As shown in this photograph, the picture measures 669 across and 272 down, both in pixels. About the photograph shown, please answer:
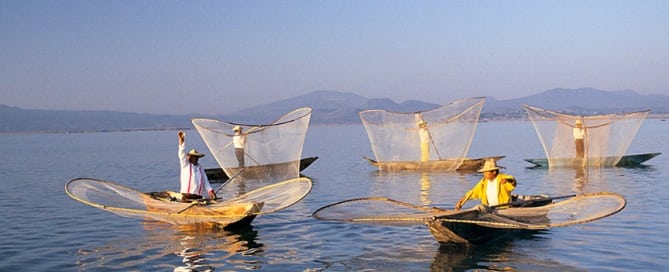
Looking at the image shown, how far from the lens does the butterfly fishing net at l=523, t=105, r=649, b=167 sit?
2125 centimetres

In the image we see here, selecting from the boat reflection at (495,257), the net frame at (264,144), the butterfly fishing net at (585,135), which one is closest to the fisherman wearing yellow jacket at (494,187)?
the boat reflection at (495,257)

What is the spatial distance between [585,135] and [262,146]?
10.0 meters

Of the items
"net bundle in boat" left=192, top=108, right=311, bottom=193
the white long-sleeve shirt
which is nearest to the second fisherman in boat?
the white long-sleeve shirt

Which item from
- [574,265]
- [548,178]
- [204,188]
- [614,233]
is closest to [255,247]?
[204,188]

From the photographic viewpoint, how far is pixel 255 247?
10703mm

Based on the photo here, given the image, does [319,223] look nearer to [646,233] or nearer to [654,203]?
[646,233]

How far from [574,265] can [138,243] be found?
262 inches

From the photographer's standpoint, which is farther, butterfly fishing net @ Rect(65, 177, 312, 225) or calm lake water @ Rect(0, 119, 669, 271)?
butterfly fishing net @ Rect(65, 177, 312, 225)

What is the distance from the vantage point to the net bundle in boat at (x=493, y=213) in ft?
29.3

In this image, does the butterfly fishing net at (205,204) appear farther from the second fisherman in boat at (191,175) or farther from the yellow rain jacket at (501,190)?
the yellow rain jacket at (501,190)

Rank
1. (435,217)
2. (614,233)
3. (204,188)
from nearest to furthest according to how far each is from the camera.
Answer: (435,217)
(614,233)
(204,188)

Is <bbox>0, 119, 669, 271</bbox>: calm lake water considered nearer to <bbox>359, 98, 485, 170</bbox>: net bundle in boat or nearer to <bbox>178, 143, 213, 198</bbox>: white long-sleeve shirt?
<bbox>178, 143, 213, 198</bbox>: white long-sleeve shirt

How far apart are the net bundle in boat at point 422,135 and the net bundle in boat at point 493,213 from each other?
39.0ft

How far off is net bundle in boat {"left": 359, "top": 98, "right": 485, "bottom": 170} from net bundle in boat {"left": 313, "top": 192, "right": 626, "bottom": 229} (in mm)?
11886
